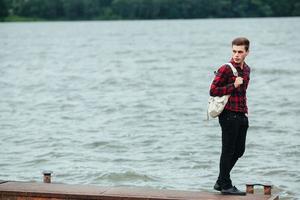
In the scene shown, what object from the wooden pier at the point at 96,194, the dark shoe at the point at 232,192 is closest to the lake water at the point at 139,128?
the dark shoe at the point at 232,192

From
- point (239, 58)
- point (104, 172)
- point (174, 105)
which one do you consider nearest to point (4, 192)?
point (239, 58)

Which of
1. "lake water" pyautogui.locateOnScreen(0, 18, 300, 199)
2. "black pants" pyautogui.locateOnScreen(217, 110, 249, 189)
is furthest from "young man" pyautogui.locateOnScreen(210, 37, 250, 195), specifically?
"lake water" pyautogui.locateOnScreen(0, 18, 300, 199)

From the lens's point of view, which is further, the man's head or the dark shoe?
the dark shoe

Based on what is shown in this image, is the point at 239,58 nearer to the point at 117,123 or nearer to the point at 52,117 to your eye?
the point at 117,123

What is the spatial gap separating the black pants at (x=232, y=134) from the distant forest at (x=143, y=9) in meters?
157

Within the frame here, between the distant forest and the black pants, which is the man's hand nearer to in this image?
the black pants

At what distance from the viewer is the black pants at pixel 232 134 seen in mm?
10422

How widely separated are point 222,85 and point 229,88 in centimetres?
11

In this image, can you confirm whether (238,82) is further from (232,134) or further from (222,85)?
(232,134)

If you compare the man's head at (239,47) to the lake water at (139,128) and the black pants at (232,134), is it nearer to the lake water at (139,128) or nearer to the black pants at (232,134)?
the black pants at (232,134)

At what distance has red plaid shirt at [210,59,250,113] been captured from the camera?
34.0ft

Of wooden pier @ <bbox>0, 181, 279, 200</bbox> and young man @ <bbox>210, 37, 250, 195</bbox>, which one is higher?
young man @ <bbox>210, 37, 250, 195</bbox>

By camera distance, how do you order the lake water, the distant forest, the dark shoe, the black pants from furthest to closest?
1. the distant forest
2. the lake water
3. the dark shoe
4. the black pants

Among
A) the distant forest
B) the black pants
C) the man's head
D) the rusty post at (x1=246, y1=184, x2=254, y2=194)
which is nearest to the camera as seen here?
the man's head
